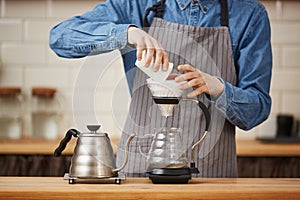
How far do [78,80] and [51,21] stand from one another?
1.82 metres

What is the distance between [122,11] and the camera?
209cm

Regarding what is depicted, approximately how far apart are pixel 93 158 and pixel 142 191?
207 mm

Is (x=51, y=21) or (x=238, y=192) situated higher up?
(x=51, y=21)

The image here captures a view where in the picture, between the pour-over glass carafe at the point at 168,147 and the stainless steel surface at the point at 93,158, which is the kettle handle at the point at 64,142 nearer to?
the stainless steel surface at the point at 93,158

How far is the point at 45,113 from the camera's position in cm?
332

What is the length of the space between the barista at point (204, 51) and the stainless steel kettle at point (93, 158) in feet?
0.49

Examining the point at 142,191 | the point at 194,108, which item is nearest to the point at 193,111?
the point at 194,108

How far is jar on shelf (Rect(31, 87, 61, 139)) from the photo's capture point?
10.7 feet

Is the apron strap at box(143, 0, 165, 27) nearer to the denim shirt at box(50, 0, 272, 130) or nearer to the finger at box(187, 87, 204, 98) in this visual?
the denim shirt at box(50, 0, 272, 130)

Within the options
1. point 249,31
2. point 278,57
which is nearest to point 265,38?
point 249,31

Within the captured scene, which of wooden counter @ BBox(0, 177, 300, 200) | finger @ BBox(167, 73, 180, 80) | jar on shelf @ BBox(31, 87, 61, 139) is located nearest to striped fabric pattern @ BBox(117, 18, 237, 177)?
finger @ BBox(167, 73, 180, 80)

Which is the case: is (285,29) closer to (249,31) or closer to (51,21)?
(51,21)

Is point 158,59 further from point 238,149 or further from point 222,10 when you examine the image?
point 238,149

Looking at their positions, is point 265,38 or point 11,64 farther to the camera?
point 11,64
